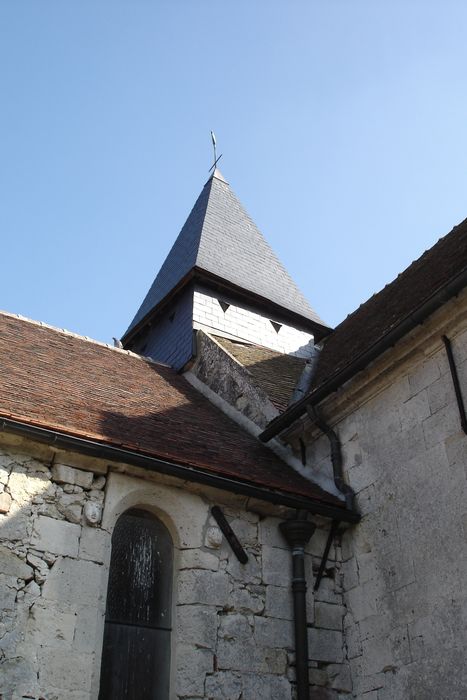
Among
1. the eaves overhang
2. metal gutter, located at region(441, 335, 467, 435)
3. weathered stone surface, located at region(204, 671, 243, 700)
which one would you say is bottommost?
weathered stone surface, located at region(204, 671, 243, 700)

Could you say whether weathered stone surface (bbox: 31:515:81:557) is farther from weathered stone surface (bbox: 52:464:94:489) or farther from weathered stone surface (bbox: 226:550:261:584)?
weathered stone surface (bbox: 226:550:261:584)

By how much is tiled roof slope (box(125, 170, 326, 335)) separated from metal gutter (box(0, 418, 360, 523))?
5861mm

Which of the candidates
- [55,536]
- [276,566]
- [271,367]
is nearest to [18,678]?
[55,536]

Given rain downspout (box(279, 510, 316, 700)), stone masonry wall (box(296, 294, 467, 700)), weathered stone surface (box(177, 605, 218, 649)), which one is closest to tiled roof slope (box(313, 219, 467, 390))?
stone masonry wall (box(296, 294, 467, 700))

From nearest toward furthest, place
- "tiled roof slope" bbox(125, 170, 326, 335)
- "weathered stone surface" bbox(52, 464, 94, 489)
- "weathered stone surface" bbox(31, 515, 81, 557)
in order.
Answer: "weathered stone surface" bbox(31, 515, 81, 557)
"weathered stone surface" bbox(52, 464, 94, 489)
"tiled roof slope" bbox(125, 170, 326, 335)

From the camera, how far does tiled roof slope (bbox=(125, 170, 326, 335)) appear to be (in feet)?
41.5

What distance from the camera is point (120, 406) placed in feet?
26.1

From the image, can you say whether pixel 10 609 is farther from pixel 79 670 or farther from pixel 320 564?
pixel 320 564

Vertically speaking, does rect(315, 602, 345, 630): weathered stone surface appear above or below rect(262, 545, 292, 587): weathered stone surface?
below

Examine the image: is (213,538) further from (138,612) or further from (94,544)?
(94,544)

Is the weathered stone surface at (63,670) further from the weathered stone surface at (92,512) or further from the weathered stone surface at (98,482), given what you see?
the weathered stone surface at (98,482)

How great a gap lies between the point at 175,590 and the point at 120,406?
219cm

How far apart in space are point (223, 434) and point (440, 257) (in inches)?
126


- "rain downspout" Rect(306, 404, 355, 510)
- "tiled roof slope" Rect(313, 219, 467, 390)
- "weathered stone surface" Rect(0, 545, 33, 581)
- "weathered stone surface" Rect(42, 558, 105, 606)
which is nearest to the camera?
"weathered stone surface" Rect(0, 545, 33, 581)
